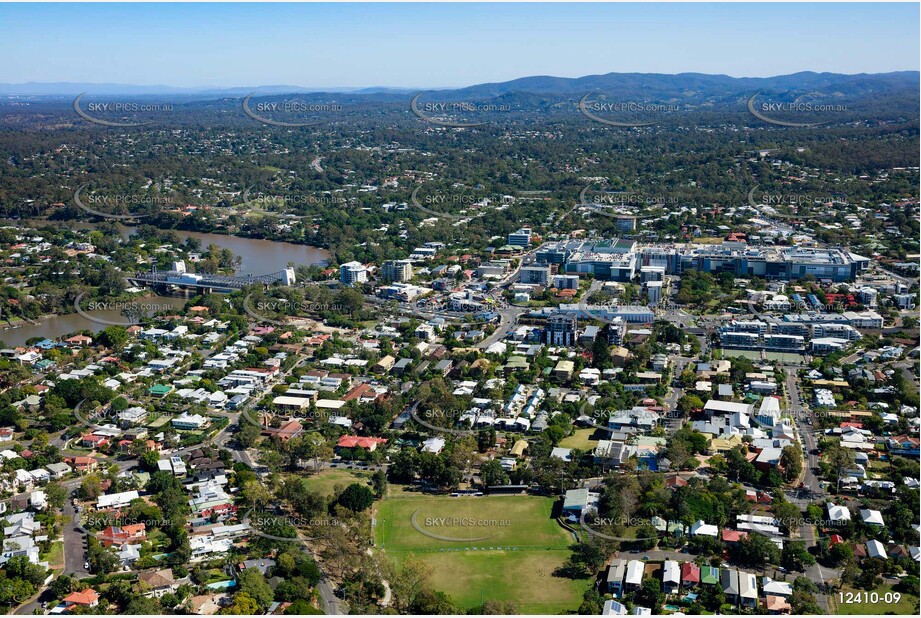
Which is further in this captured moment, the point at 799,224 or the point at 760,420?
the point at 799,224

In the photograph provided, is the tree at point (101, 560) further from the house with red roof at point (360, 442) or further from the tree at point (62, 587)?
the house with red roof at point (360, 442)

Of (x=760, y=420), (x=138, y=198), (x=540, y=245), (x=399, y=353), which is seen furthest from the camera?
(x=138, y=198)

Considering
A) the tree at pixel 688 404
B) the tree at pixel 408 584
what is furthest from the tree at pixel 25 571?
the tree at pixel 688 404

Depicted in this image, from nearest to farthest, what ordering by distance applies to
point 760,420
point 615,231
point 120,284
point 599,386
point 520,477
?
point 520,477
point 760,420
point 599,386
point 120,284
point 615,231

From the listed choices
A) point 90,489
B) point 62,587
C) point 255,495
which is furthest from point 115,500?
point 62,587

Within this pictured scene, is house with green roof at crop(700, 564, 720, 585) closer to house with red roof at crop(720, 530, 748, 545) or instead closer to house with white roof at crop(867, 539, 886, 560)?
house with red roof at crop(720, 530, 748, 545)

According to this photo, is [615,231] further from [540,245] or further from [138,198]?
[138,198]

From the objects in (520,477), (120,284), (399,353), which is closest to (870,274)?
(399,353)

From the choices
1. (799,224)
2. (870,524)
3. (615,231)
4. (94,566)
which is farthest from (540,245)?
(94,566)
